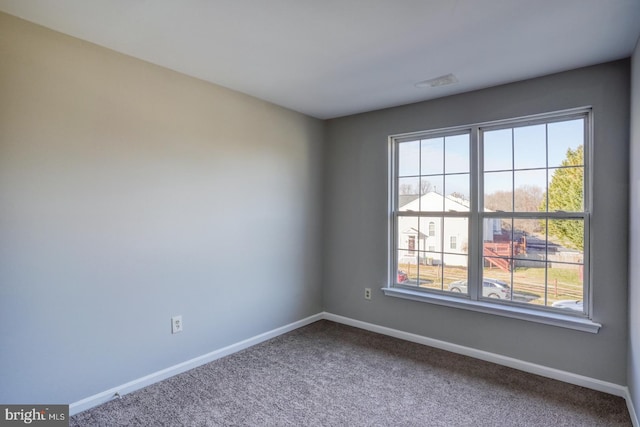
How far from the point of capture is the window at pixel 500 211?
2648mm

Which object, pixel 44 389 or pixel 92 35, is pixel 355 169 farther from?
pixel 44 389

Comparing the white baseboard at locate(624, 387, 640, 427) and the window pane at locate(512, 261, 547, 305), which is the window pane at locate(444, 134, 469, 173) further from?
the white baseboard at locate(624, 387, 640, 427)

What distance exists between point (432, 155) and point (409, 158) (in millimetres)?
248

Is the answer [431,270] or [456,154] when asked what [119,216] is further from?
[456,154]

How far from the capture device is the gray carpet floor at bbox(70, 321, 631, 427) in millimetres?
2127

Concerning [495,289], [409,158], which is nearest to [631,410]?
[495,289]

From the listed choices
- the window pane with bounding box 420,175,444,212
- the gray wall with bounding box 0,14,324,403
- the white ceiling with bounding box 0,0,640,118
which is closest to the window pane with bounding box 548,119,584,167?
the white ceiling with bounding box 0,0,640,118

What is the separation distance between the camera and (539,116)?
8.99ft

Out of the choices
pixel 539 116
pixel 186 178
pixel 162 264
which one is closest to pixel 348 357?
pixel 162 264

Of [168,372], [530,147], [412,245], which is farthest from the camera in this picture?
[412,245]

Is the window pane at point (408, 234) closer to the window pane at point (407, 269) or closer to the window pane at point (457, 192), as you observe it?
the window pane at point (407, 269)

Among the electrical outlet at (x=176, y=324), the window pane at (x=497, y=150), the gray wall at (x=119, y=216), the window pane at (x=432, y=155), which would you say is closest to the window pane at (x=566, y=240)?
the window pane at (x=497, y=150)

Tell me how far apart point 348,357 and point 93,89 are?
283 cm

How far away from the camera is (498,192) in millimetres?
2990
